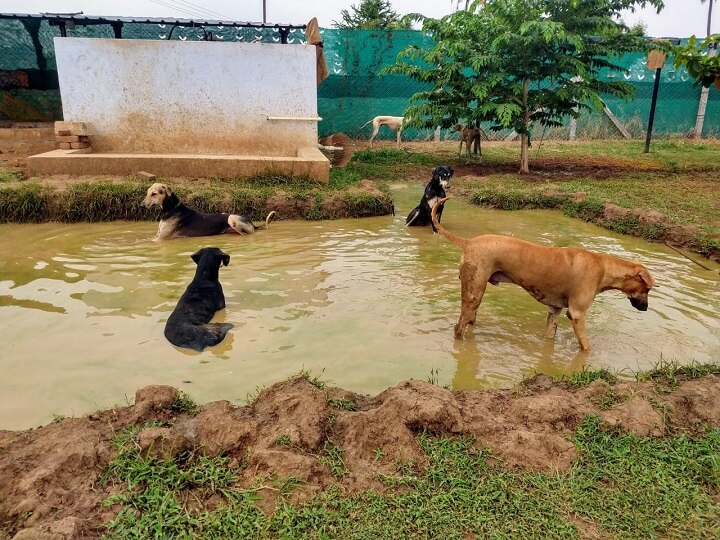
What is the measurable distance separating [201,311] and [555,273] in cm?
347

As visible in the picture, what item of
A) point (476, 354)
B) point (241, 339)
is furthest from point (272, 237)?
point (476, 354)

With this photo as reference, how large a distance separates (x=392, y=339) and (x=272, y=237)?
4.37 m

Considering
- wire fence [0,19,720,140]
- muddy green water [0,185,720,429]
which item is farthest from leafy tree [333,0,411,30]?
muddy green water [0,185,720,429]

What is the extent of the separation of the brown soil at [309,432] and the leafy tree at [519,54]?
33.7 feet

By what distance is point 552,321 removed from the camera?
5.36 meters

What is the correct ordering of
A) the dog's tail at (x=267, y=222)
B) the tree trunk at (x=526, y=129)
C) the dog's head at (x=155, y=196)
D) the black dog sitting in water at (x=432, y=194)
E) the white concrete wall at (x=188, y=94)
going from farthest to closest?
1. the tree trunk at (x=526, y=129)
2. the white concrete wall at (x=188, y=94)
3. the black dog sitting in water at (x=432, y=194)
4. the dog's tail at (x=267, y=222)
5. the dog's head at (x=155, y=196)

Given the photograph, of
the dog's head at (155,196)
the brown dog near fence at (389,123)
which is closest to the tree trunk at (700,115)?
the brown dog near fence at (389,123)

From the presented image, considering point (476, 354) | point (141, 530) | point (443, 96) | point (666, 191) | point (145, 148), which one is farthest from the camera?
point (443, 96)

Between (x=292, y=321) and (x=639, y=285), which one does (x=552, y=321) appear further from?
(x=292, y=321)

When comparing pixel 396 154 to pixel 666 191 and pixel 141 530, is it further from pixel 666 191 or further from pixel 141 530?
pixel 141 530

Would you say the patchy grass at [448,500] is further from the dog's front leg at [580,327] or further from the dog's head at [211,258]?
the dog's head at [211,258]

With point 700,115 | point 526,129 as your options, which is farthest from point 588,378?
point 700,115

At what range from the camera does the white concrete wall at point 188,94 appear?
474 inches

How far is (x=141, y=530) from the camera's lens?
2.57 m
